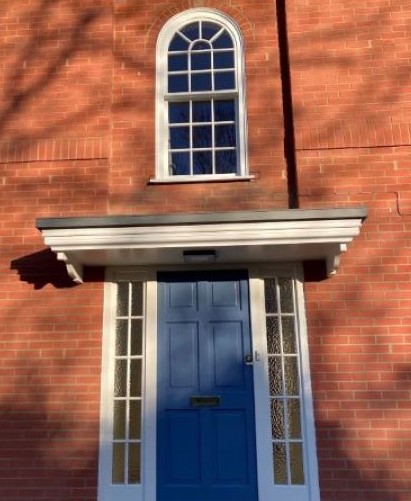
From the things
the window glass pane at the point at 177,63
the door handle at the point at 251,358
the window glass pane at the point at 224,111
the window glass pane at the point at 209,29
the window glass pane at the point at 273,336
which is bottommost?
the door handle at the point at 251,358

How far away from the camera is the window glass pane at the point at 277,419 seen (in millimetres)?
5539

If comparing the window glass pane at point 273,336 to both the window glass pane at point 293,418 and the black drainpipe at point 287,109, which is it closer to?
the window glass pane at point 293,418

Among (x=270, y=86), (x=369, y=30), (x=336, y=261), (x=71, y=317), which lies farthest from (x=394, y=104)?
(x=71, y=317)

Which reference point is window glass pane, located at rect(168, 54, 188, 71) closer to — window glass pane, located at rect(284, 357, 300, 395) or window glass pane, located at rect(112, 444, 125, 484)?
window glass pane, located at rect(284, 357, 300, 395)

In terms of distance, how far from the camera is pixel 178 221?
513 cm

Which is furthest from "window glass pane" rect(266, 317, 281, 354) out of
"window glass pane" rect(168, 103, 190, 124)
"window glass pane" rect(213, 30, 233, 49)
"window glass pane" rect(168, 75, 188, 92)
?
"window glass pane" rect(213, 30, 233, 49)

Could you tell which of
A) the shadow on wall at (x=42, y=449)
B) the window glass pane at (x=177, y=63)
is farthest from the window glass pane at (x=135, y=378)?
the window glass pane at (x=177, y=63)

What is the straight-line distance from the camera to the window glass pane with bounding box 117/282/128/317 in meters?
5.95

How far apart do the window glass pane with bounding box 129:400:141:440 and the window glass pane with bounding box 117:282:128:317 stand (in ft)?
3.00

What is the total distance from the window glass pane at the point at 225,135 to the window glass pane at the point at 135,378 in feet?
8.68

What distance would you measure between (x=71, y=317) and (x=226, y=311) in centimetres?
160

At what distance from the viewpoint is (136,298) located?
5980 mm

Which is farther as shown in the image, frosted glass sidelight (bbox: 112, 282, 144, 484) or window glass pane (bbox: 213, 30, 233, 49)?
window glass pane (bbox: 213, 30, 233, 49)

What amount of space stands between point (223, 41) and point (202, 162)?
5.16ft
